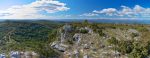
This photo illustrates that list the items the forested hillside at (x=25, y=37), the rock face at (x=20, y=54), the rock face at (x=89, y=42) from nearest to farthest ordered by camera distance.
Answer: the rock face at (x=20, y=54) → the rock face at (x=89, y=42) → the forested hillside at (x=25, y=37)

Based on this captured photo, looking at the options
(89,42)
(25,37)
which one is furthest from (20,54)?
(25,37)

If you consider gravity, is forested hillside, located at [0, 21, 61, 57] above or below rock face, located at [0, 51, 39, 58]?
above

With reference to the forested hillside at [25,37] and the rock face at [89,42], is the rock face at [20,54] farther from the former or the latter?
the rock face at [89,42]

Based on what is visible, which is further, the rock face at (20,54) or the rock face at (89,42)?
the rock face at (89,42)

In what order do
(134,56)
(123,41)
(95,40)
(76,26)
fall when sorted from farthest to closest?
(76,26) → (95,40) → (123,41) → (134,56)

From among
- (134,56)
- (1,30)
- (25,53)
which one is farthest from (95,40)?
(1,30)

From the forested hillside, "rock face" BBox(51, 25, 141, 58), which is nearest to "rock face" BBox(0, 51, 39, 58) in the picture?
the forested hillside

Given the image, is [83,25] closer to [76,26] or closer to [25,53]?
[76,26]

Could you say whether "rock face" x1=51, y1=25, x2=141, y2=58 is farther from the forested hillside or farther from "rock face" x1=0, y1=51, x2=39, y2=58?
"rock face" x1=0, y1=51, x2=39, y2=58

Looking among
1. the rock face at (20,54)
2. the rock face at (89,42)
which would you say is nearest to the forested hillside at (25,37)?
the rock face at (20,54)

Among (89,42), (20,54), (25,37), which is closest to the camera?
(20,54)

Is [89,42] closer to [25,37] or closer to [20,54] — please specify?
[20,54]
